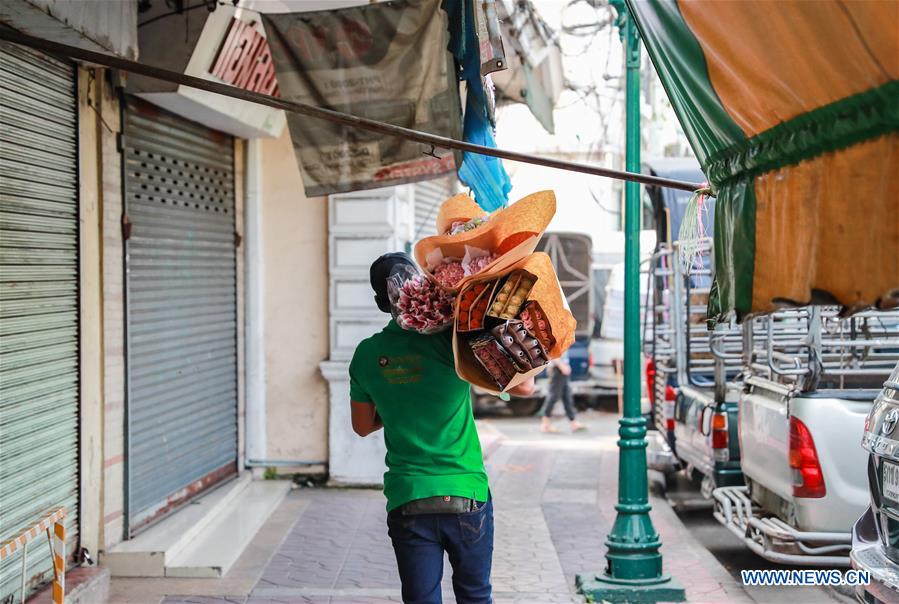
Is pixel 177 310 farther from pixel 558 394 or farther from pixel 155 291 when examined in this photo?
pixel 558 394

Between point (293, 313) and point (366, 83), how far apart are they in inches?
158

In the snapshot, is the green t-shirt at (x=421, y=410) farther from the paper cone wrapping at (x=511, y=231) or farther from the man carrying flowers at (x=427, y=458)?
the paper cone wrapping at (x=511, y=231)

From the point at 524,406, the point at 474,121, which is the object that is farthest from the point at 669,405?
the point at 524,406

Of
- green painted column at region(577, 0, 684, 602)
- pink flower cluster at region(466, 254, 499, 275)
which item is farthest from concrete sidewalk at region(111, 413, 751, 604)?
pink flower cluster at region(466, 254, 499, 275)

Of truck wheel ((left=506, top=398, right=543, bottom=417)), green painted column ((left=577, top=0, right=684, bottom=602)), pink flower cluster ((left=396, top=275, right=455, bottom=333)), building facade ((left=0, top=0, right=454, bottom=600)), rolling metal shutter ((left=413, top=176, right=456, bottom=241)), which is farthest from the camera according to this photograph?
truck wheel ((left=506, top=398, right=543, bottom=417))

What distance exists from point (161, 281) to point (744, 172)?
5544mm

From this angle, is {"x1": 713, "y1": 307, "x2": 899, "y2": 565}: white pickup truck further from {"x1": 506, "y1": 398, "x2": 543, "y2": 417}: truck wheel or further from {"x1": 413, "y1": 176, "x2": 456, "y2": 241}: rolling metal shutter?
{"x1": 506, "y1": 398, "x2": 543, "y2": 417}: truck wheel

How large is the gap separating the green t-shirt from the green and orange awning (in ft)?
4.67

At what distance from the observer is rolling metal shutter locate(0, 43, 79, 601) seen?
529cm

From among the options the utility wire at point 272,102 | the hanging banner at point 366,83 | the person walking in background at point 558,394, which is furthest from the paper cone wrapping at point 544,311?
the person walking in background at point 558,394

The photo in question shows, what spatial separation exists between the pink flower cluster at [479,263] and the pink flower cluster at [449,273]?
0.04m

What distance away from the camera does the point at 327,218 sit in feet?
31.1

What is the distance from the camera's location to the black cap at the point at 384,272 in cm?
414

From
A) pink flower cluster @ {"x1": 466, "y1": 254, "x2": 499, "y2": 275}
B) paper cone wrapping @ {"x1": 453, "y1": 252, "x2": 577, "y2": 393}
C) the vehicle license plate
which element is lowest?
the vehicle license plate
